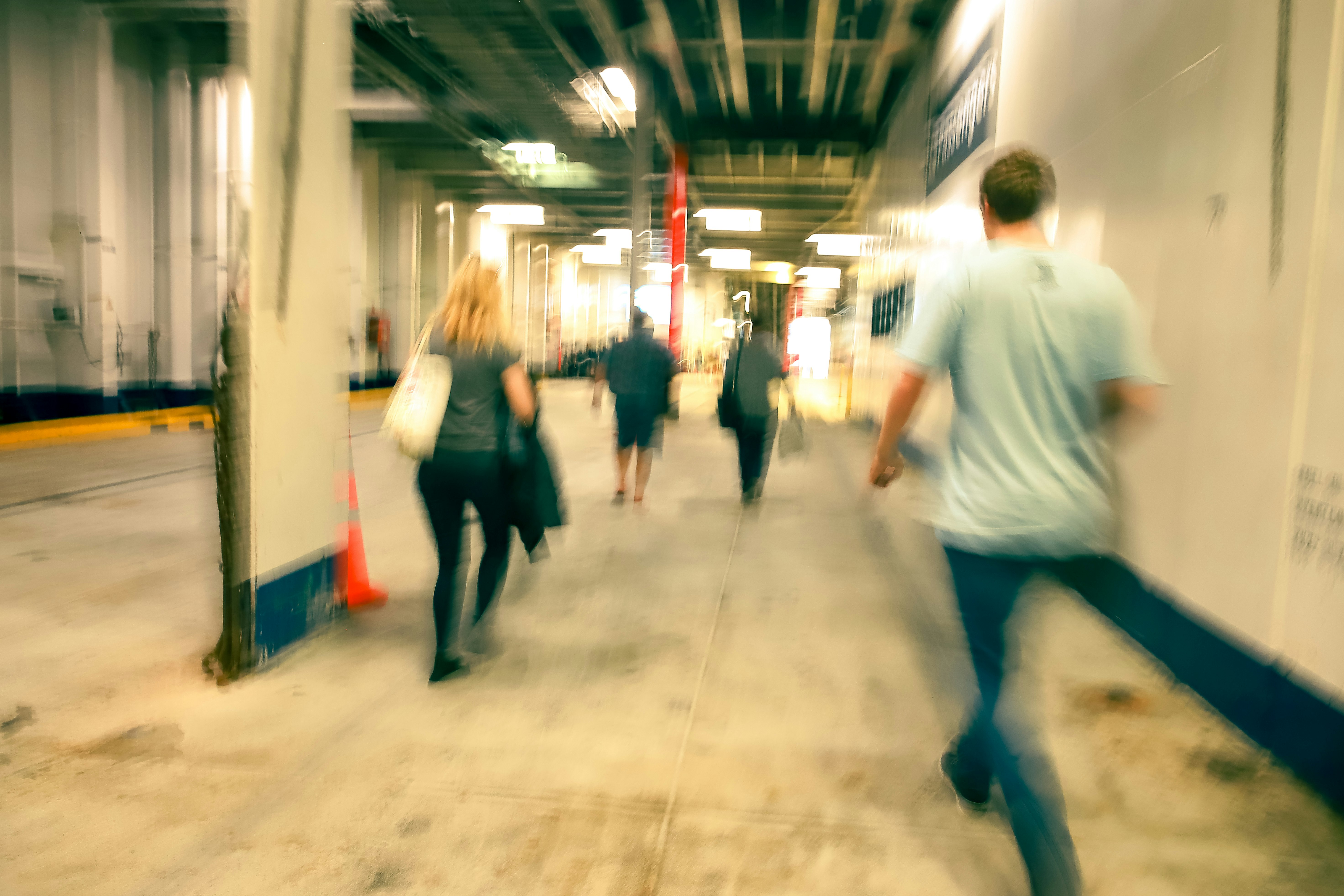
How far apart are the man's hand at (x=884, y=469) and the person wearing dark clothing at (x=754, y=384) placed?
221 inches

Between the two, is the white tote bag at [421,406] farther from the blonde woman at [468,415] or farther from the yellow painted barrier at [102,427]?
the yellow painted barrier at [102,427]

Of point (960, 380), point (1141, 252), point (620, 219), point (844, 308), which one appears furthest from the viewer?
point (844, 308)

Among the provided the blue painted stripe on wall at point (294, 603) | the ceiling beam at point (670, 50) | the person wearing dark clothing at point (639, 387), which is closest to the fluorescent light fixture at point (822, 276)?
the ceiling beam at point (670, 50)

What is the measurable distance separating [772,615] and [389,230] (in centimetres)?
2207

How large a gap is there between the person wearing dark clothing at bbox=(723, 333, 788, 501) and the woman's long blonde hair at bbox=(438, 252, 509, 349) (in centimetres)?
457

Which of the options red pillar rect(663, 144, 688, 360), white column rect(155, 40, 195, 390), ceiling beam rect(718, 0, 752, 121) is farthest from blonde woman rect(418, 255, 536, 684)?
red pillar rect(663, 144, 688, 360)

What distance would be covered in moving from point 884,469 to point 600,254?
119 ft

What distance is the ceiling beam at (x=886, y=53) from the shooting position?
40.6 feet

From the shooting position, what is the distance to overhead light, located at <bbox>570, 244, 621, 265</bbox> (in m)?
35.0

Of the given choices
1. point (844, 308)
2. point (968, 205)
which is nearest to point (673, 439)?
point (968, 205)

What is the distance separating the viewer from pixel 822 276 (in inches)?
1423

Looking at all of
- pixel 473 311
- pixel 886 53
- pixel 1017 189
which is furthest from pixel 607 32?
pixel 1017 189

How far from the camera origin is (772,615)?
16.3ft

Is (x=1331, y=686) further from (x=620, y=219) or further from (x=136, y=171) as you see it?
(x=620, y=219)
